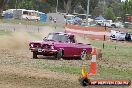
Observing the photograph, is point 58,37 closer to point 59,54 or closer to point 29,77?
point 59,54

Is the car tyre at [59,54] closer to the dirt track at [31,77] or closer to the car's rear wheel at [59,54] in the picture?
the car's rear wheel at [59,54]

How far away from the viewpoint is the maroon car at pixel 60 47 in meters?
20.3

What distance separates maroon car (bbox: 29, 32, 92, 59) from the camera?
2034 cm

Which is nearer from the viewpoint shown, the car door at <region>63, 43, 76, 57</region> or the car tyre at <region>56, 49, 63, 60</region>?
the car tyre at <region>56, 49, 63, 60</region>

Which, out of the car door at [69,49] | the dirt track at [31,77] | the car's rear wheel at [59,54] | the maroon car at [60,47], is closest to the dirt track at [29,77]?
the dirt track at [31,77]

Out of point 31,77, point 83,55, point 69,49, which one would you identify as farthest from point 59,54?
point 31,77

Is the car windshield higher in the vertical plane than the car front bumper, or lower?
higher

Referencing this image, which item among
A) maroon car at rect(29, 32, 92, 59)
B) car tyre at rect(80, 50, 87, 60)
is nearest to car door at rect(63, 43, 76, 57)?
maroon car at rect(29, 32, 92, 59)

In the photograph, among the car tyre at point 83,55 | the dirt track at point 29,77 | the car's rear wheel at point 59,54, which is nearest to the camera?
the dirt track at point 29,77

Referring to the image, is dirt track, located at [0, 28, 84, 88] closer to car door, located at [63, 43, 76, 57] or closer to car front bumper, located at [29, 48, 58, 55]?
car front bumper, located at [29, 48, 58, 55]

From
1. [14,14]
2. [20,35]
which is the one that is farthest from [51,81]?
[14,14]

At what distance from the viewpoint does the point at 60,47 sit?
67.9ft

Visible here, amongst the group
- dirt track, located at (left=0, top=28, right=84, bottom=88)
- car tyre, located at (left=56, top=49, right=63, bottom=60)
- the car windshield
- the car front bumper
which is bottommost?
car tyre, located at (left=56, top=49, right=63, bottom=60)

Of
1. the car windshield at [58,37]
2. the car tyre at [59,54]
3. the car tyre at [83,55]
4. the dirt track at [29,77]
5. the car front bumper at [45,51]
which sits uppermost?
the car windshield at [58,37]
